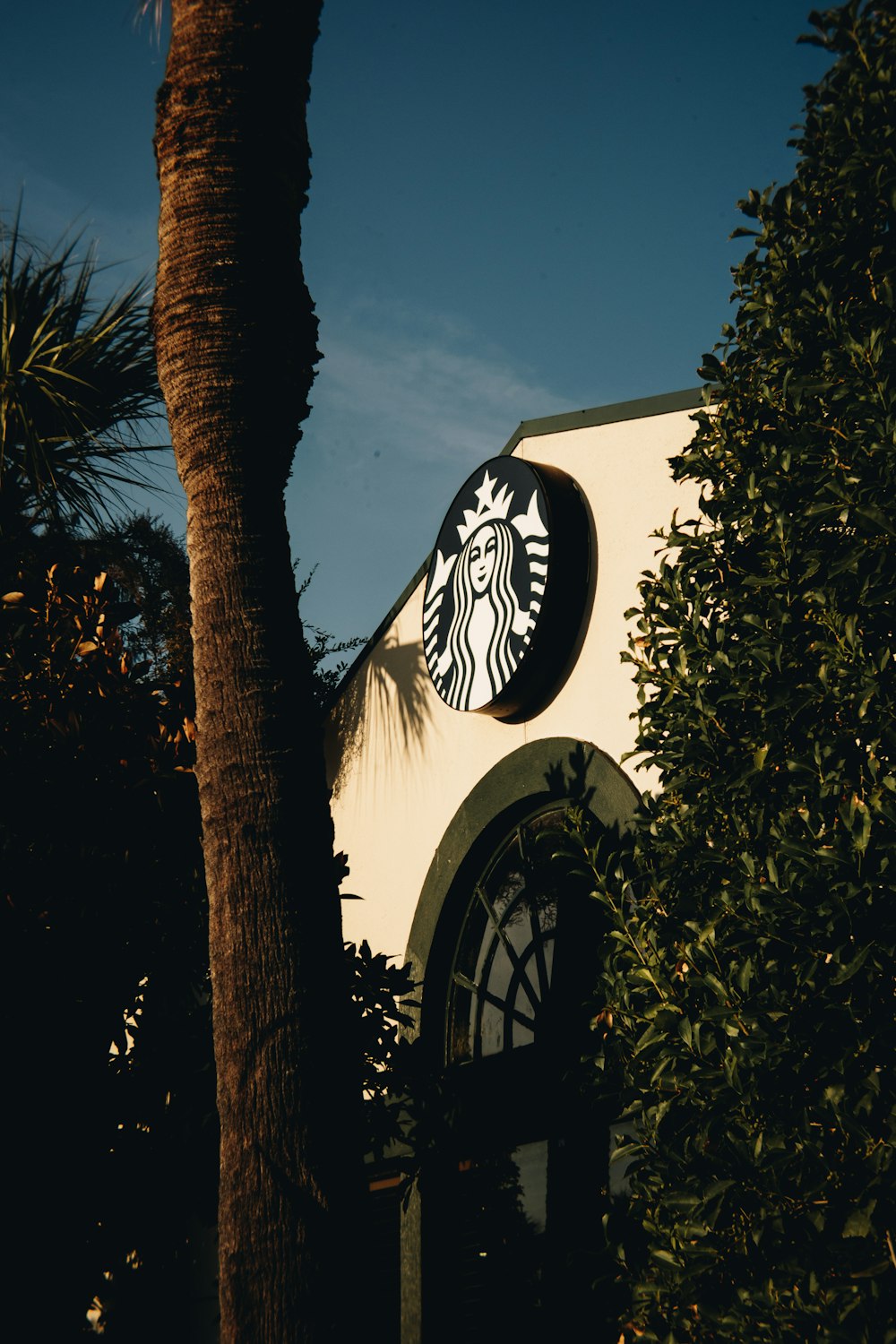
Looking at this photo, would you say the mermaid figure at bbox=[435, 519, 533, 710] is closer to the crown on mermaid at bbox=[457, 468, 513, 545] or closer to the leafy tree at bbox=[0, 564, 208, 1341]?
the crown on mermaid at bbox=[457, 468, 513, 545]

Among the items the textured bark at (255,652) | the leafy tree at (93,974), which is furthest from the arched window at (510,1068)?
the textured bark at (255,652)

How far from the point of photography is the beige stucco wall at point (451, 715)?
7.15 meters

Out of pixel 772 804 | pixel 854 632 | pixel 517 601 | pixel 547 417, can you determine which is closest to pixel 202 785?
pixel 772 804

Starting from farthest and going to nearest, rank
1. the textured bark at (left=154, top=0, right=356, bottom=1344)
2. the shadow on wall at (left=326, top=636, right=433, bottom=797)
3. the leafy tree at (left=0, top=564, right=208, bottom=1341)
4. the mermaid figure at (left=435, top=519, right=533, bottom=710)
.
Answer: the shadow on wall at (left=326, top=636, right=433, bottom=797) → the mermaid figure at (left=435, top=519, right=533, bottom=710) → the leafy tree at (left=0, top=564, right=208, bottom=1341) → the textured bark at (left=154, top=0, right=356, bottom=1344)

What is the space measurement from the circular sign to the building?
16mm

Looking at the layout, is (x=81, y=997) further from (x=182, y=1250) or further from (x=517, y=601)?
(x=182, y=1250)

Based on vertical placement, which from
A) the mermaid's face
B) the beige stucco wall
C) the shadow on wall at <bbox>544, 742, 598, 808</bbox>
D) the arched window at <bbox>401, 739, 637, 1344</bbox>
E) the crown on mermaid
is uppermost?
the crown on mermaid

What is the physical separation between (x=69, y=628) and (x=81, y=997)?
7.30ft

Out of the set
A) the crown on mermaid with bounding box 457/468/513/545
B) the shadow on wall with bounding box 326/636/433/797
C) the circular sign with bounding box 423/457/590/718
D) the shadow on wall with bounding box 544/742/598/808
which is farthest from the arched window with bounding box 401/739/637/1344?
the crown on mermaid with bounding box 457/468/513/545

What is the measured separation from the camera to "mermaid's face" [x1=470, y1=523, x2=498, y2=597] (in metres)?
8.22

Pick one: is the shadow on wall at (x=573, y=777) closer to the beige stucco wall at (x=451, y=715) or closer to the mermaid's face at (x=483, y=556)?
the beige stucco wall at (x=451, y=715)

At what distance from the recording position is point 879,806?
3.59m

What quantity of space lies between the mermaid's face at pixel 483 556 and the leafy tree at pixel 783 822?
10.5ft

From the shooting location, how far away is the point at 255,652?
15.1ft
